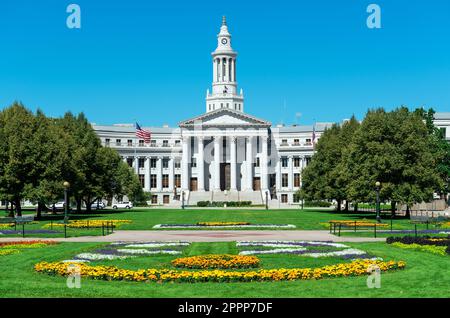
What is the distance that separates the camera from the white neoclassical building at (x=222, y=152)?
491 ft

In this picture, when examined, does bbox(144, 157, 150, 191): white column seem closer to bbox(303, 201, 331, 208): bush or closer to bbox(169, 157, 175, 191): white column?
bbox(169, 157, 175, 191): white column

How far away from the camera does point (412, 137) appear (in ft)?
234

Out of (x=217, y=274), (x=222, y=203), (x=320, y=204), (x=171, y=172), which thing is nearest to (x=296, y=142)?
(x=171, y=172)

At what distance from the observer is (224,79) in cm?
17175

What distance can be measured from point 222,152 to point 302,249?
118 m

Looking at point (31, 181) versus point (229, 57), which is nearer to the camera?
point (31, 181)

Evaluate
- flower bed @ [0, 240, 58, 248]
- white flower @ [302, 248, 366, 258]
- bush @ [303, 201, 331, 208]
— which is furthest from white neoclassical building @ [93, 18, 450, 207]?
white flower @ [302, 248, 366, 258]

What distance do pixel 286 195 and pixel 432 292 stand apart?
140 metres

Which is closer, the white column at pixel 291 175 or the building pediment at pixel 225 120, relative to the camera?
the building pediment at pixel 225 120

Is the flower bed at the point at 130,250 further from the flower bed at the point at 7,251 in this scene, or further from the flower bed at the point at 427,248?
the flower bed at the point at 427,248

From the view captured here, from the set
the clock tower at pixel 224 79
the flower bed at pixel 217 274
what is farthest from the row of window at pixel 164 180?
the flower bed at pixel 217 274

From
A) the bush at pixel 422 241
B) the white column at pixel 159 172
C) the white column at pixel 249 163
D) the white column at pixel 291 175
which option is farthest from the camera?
the white column at pixel 159 172
